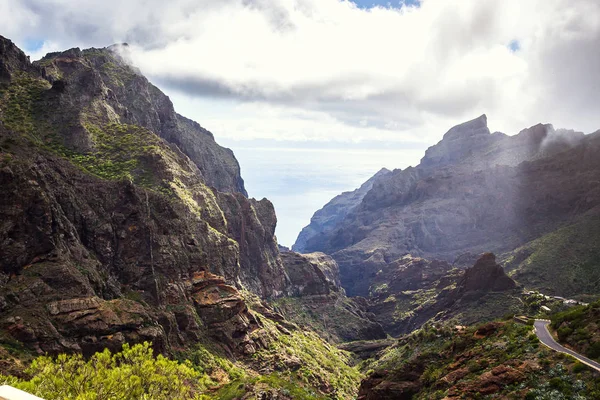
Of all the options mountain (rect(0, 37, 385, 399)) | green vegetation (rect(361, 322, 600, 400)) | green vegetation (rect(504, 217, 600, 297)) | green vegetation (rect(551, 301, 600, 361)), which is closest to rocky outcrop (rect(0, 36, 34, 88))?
mountain (rect(0, 37, 385, 399))

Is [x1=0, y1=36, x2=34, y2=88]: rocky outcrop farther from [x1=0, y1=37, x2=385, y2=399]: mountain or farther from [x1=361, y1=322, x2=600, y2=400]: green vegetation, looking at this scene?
[x1=361, y1=322, x2=600, y2=400]: green vegetation

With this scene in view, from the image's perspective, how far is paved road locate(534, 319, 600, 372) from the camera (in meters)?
42.4

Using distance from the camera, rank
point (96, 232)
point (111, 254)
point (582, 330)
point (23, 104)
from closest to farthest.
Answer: point (582, 330)
point (96, 232)
point (111, 254)
point (23, 104)

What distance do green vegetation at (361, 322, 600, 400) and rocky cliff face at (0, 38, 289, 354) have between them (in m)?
44.9

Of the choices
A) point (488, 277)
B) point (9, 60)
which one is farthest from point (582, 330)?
point (9, 60)

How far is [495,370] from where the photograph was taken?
154ft

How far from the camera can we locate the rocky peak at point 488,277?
590 ft

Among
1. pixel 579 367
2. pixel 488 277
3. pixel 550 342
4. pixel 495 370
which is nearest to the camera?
pixel 579 367

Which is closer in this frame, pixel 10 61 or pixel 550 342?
pixel 550 342

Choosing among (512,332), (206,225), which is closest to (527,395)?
(512,332)

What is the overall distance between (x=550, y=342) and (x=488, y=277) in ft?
472

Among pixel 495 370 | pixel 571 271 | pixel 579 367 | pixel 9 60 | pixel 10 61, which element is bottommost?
pixel 571 271

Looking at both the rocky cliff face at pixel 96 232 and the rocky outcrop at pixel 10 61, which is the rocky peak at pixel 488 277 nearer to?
the rocky cliff face at pixel 96 232

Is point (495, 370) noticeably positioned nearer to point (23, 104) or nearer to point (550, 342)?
point (550, 342)
